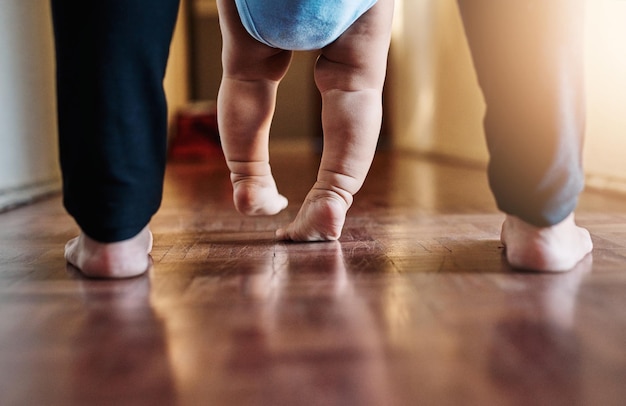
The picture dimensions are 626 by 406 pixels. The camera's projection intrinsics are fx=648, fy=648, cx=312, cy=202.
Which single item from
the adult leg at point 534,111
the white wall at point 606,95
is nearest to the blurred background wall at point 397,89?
the white wall at point 606,95

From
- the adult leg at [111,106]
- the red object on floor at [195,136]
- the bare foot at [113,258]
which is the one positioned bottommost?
the red object on floor at [195,136]

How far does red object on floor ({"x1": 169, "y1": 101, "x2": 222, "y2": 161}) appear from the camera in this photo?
12.0 feet

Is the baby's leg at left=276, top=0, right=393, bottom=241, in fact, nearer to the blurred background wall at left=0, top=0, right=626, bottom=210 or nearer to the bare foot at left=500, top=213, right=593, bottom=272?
the bare foot at left=500, top=213, right=593, bottom=272

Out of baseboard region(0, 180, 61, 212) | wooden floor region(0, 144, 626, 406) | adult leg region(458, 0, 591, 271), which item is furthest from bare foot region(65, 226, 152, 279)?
baseboard region(0, 180, 61, 212)

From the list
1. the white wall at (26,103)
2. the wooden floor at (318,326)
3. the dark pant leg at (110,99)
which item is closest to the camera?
the wooden floor at (318,326)

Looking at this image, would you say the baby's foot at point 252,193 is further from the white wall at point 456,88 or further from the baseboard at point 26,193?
the white wall at point 456,88

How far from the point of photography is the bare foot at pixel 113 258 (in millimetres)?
711

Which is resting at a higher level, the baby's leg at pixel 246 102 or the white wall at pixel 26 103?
the baby's leg at pixel 246 102

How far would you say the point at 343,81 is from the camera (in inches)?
34.5

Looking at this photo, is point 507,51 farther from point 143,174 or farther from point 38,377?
point 38,377

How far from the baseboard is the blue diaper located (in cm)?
81

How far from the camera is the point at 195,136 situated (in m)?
3.77

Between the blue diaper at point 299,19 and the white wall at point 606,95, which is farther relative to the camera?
the white wall at point 606,95

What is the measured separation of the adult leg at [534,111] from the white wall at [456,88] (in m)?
0.89
